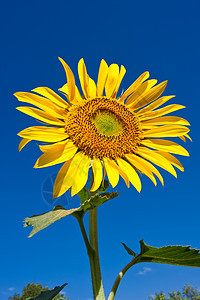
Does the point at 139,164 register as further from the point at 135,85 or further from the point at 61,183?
the point at 135,85

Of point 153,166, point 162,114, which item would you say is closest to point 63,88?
point 162,114

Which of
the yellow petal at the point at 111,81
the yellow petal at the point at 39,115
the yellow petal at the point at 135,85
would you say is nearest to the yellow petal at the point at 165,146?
the yellow petal at the point at 135,85

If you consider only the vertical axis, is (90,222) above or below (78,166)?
below

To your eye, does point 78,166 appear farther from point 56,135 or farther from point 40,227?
point 40,227

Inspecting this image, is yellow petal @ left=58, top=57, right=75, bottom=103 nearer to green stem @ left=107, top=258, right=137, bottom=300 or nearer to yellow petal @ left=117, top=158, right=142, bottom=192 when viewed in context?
yellow petal @ left=117, top=158, right=142, bottom=192

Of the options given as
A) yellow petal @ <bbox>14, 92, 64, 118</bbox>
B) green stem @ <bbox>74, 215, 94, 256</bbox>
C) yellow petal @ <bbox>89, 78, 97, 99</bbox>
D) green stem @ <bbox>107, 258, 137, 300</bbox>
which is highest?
yellow petal @ <bbox>89, 78, 97, 99</bbox>

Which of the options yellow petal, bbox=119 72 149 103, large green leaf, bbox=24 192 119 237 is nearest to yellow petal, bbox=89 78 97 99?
yellow petal, bbox=119 72 149 103
